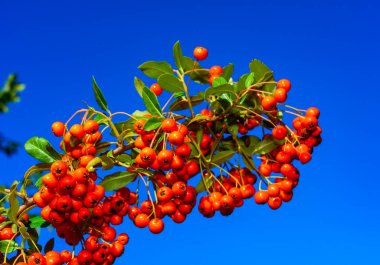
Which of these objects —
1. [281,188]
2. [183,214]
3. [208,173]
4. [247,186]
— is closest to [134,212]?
[183,214]

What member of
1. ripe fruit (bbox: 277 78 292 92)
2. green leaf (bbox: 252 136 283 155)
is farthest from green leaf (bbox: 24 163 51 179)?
ripe fruit (bbox: 277 78 292 92)

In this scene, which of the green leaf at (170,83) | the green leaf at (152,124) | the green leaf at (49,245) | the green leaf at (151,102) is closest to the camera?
the green leaf at (152,124)

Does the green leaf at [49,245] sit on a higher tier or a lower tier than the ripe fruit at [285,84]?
lower

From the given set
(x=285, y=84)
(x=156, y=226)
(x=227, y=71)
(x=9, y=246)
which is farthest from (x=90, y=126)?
(x=285, y=84)

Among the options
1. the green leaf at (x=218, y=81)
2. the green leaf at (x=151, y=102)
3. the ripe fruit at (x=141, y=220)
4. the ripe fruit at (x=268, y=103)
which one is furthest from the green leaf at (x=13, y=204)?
the ripe fruit at (x=268, y=103)

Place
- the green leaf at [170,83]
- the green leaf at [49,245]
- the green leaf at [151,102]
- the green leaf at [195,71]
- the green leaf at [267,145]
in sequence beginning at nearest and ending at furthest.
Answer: the green leaf at [151,102] < the green leaf at [170,83] < the green leaf at [267,145] < the green leaf at [195,71] < the green leaf at [49,245]

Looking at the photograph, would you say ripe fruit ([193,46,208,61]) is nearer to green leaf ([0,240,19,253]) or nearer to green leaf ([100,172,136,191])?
green leaf ([100,172,136,191])

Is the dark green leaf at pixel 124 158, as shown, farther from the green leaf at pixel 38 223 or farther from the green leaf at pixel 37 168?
the green leaf at pixel 38 223

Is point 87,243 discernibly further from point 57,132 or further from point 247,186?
point 247,186
